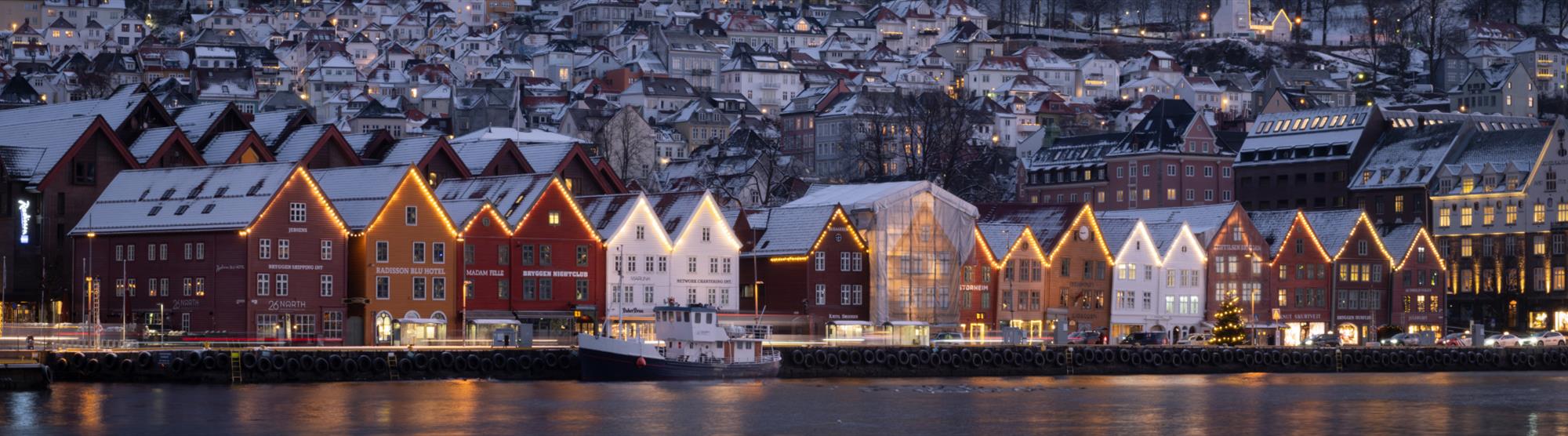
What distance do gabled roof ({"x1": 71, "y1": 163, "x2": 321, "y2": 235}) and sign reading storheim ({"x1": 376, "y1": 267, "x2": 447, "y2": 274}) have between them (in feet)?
10.2

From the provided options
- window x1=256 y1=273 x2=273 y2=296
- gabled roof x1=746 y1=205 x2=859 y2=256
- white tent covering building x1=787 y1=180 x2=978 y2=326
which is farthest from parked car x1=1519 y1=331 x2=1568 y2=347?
window x1=256 y1=273 x2=273 y2=296

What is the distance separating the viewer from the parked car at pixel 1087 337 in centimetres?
11988

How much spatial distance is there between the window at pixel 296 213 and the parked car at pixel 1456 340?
5652 cm

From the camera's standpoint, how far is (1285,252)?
5295 inches

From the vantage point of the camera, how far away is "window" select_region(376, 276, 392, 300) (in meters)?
103

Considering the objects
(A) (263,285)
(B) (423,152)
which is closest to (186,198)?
(A) (263,285)

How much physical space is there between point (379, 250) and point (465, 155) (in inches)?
774

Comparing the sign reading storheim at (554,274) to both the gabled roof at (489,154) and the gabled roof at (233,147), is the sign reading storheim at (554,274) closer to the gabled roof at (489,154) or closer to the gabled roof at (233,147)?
the gabled roof at (489,154)

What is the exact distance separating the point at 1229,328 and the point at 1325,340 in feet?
38.5

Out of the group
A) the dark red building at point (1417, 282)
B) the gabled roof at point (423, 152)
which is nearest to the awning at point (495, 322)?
the gabled roof at point (423, 152)

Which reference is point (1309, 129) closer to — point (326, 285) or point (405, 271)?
point (405, 271)

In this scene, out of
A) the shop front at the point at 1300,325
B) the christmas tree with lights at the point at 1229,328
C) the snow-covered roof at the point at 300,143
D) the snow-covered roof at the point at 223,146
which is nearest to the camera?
the snow-covered roof at the point at 223,146

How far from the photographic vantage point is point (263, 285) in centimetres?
9969

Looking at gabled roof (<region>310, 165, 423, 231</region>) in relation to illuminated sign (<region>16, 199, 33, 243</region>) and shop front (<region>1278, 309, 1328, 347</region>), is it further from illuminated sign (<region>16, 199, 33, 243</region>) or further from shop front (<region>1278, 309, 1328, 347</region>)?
shop front (<region>1278, 309, 1328, 347</region>)
